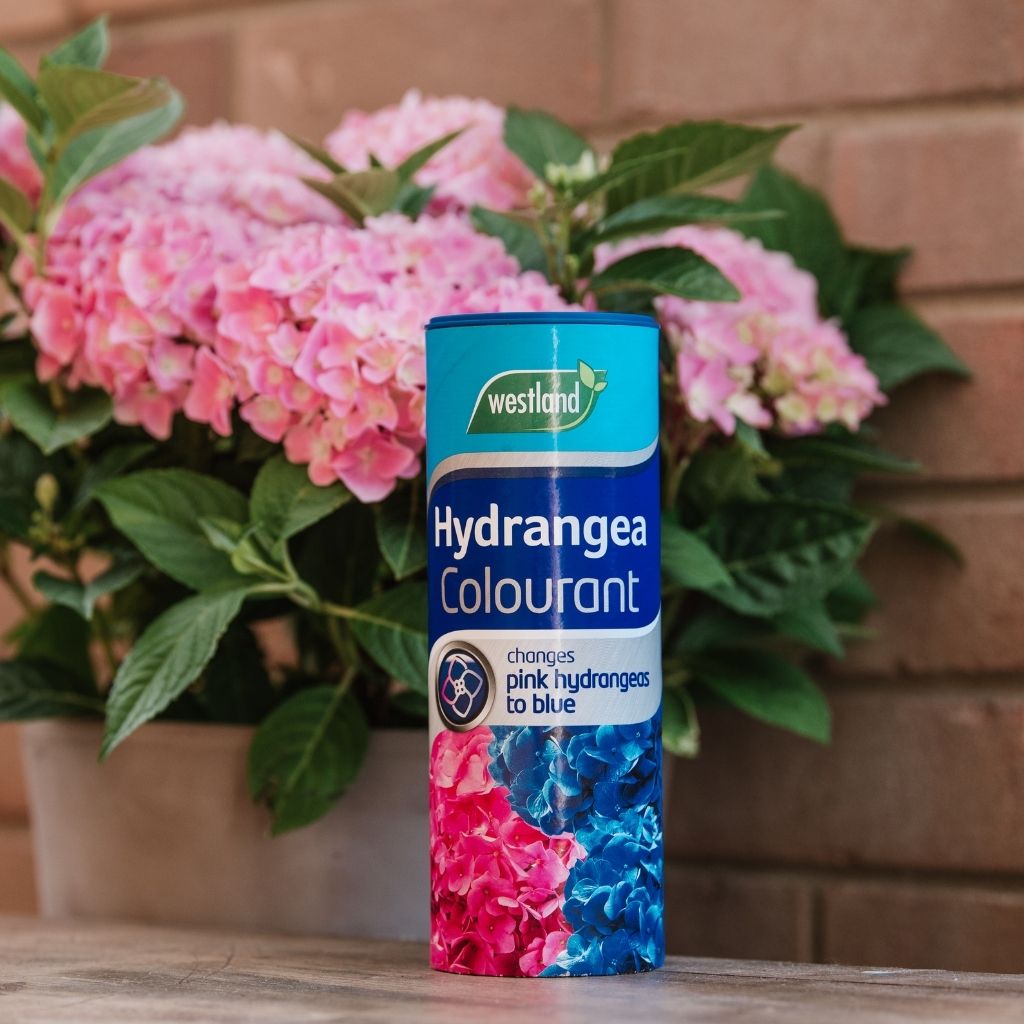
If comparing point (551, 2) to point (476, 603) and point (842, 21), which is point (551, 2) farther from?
point (476, 603)

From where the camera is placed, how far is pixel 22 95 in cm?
88

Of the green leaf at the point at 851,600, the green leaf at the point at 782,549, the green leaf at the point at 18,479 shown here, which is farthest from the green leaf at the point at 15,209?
the green leaf at the point at 851,600

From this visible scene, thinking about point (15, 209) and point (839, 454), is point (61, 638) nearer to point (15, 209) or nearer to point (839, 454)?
point (15, 209)

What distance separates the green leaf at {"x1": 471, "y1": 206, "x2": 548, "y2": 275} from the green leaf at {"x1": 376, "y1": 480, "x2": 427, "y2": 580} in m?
0.16

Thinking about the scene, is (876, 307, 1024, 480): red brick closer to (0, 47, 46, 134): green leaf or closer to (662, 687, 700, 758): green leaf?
(662, 687, 700, 758): green leaf

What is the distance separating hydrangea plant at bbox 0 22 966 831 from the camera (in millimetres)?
812

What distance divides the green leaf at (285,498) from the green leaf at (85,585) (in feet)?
0.32

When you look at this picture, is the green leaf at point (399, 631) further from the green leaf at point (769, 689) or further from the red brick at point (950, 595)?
the red brick at point (950, 595)

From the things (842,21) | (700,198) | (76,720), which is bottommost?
(76,720)

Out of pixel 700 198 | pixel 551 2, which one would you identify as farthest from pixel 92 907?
pixel 551 2

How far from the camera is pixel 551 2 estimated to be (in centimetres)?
112

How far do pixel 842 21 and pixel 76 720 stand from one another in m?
0.67

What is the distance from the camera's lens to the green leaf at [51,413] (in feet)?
2.86

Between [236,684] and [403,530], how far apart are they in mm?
Answer: 189
